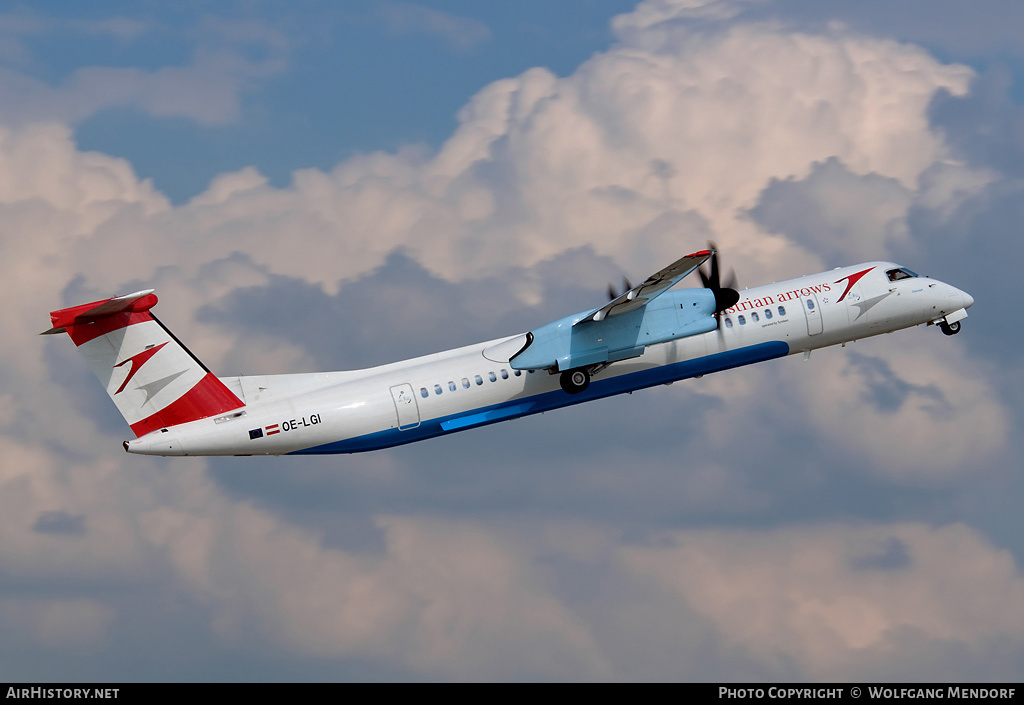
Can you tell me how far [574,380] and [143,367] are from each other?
42.9 feet

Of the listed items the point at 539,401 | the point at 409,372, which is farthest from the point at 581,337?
the point at 409,372

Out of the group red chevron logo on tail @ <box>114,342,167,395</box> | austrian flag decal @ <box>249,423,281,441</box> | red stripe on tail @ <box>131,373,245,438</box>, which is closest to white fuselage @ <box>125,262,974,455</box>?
austrian flag decal @ <box>249,423,281,441</box>

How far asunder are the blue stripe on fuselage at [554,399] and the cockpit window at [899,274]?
15.1 feet

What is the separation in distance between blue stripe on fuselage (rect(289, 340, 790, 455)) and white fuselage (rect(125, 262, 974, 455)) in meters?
0.03

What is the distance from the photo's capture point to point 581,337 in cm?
3744

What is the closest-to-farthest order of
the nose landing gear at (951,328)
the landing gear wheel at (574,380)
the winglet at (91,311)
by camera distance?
the winglet at (91,311) → the landing gear wheel at (574,380) → the nose landing gear at (951,328)

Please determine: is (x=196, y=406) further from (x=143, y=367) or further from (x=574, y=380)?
(x=574, y=380)

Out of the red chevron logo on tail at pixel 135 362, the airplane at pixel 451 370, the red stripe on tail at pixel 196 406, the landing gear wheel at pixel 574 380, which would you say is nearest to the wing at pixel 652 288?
the airplane at pixel 451 370

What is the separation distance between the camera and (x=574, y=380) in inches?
1490

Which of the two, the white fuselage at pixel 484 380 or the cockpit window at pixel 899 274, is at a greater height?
the cockpit window at pixel 899 274

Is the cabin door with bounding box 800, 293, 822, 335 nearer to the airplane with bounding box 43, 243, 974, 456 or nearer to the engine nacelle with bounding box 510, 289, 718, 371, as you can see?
the airplane with bounding box 43, 243, 974, 456

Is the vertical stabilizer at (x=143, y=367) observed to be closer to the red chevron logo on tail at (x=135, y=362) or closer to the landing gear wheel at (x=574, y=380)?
the red chevron logo on tail at (x=135, y=362)

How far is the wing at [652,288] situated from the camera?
1411 inches

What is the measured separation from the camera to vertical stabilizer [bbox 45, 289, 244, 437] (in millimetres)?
35625
